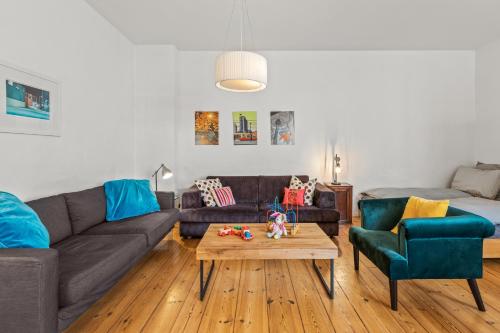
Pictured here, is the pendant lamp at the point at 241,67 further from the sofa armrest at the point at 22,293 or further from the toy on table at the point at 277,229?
the sofa armrest at the point at 22,293

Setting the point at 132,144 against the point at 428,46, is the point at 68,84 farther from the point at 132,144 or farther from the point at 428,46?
the point at 428,46

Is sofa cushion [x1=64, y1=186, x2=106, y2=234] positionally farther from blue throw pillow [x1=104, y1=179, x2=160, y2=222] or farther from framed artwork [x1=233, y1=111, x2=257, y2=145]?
framed artwork [x1=233, y1=111, x2=257, y2=145]

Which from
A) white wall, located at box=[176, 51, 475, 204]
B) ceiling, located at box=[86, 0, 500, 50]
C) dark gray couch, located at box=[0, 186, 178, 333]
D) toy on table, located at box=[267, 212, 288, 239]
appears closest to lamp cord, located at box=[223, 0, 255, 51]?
ceiling, located at box=[86, 0, 500, 50]

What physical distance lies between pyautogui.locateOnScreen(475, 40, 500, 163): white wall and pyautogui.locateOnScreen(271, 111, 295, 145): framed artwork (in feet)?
10.2

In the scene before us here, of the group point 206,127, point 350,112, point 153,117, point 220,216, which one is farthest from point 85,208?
point 350,112

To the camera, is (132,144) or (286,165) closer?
(132,144)

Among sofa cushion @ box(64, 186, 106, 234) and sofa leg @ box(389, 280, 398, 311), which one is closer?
sofa leg @ box(389, 280, 398, 311)

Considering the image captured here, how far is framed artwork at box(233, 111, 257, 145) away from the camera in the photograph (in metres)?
4.62

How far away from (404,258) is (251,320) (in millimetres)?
1174

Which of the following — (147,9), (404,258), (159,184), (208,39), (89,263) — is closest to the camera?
(89,263)

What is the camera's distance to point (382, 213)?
2646mm

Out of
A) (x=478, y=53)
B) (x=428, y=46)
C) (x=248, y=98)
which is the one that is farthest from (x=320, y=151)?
(x=478, y=53)

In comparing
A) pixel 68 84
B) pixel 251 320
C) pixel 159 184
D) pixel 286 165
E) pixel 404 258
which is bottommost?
pixel 251 320

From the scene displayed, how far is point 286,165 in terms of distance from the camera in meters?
4.67
